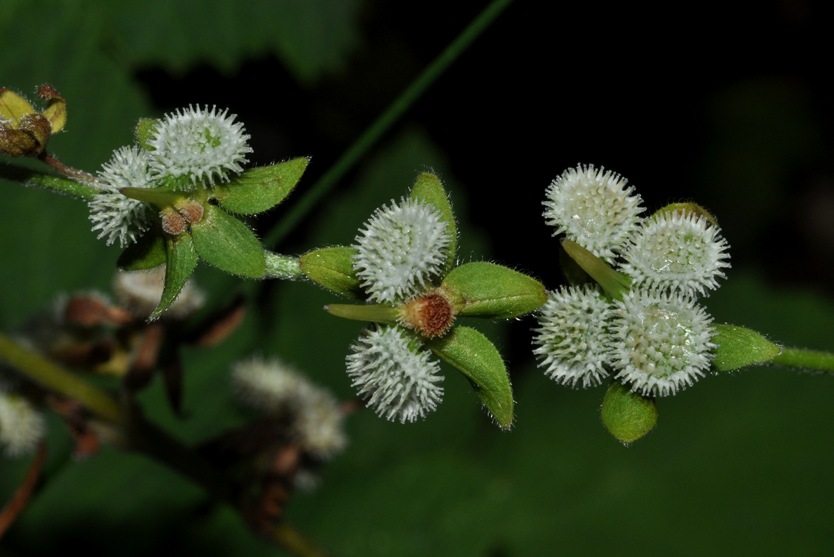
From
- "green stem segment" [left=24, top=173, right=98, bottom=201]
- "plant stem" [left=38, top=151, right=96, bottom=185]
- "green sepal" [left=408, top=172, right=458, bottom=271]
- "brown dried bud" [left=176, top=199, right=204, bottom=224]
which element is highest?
"green sepal" [left=408, top=172, right=458, bottom=271]

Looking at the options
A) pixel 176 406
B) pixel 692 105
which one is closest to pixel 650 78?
pixel 692 105

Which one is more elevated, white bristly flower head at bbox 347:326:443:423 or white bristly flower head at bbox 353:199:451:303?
white bristly flower head at bbox 353:199:451:303

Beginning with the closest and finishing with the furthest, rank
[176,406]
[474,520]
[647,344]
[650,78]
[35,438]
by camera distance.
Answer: [647,344]
[176,406]
[35,438]
[474,520]
[650,78]

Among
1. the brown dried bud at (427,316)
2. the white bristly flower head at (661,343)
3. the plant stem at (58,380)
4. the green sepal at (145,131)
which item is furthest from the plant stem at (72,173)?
the white bristly flower head at (661,343)

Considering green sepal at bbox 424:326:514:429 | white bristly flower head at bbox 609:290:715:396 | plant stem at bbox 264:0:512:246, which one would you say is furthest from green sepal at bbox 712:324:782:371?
plant stem at bbox 264:0:512:246

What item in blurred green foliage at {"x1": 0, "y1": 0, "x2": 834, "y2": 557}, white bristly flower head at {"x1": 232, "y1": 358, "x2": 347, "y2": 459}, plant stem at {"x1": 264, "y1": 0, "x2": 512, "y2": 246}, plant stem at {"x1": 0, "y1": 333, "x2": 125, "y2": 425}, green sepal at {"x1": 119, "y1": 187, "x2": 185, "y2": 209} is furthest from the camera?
blurred green foliage at {"x1": 0, "y1": 0, "x2": 834, "y2": 557}

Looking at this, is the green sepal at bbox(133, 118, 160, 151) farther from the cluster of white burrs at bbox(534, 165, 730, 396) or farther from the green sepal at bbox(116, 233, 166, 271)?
the cluster of white burrs at bbox(534, 165, 730, 396)

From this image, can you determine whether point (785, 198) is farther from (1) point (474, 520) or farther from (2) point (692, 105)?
(1) point (474, 520)
